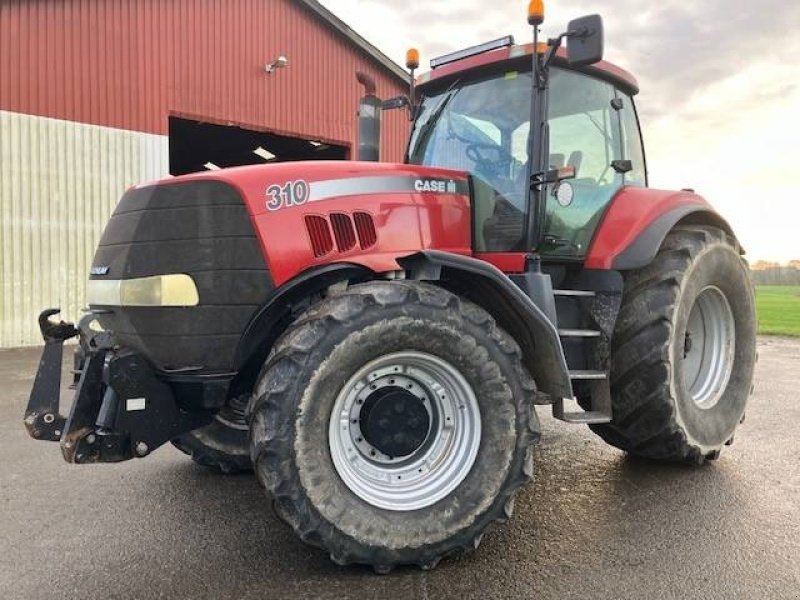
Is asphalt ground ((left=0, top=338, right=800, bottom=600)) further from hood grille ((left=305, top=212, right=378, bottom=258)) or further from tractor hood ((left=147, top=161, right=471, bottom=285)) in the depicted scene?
hood grille ((left=305, top=212, right=378, bottom=258))

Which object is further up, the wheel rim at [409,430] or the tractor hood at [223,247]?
the tractor hood at [223,247]

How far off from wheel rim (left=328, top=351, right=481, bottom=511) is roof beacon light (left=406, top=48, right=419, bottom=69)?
2.56 metres

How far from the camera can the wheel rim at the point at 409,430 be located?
122 inches

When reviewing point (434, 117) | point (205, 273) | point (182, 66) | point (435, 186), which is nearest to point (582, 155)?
point (434, 117)

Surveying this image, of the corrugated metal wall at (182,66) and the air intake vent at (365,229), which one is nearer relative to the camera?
the air intake vent at (365,229)

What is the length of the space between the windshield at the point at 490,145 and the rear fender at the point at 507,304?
601mm

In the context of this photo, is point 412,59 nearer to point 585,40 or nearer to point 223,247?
point 585,40

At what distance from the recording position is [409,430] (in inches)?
126

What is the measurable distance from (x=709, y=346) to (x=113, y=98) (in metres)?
10.9

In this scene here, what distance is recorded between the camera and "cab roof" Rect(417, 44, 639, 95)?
406 centimetres

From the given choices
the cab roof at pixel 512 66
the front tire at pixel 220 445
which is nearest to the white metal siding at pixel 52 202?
the front tire at pixel 220 445

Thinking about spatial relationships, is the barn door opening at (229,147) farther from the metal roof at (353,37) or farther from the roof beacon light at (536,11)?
the roof beacon light at (536,11)

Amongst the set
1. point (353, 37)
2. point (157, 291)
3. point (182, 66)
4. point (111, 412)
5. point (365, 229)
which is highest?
point (353, 37)

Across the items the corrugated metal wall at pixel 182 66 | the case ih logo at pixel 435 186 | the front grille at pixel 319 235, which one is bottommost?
the front grille at pixel 319 235
